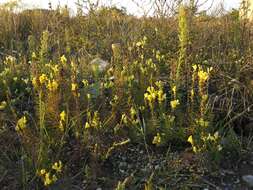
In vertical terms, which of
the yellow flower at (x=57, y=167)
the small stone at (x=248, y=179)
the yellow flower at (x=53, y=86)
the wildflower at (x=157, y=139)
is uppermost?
the yellow flower at (x=53, y=86)

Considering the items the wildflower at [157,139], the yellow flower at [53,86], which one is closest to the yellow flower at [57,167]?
the yellow flower at [53,86]

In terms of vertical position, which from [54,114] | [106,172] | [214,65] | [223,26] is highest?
[223,26]

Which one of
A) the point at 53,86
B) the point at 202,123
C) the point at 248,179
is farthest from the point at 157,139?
the point at 53,86

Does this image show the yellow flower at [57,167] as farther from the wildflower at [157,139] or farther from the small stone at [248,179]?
the small stone at [248,179]

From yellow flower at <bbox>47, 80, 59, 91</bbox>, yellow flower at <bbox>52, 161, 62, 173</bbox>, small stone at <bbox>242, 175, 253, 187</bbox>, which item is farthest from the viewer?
yellow flower at <bbox>47, 80, 59, 91</bbox>

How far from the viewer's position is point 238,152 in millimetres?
2785

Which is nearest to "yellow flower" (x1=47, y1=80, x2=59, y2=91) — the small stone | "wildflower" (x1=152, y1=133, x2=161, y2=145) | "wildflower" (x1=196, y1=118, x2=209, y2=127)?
"wildflower" (x1=152, y1=133, x2=161, y2=145)

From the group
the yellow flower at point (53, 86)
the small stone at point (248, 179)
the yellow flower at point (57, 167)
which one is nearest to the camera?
the yellow flower at point (57, 167)

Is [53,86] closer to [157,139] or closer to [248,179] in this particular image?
[157,139]

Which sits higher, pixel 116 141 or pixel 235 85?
pixel 235 85

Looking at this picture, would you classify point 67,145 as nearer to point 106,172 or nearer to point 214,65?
point 106,172

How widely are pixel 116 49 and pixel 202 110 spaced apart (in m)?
0.82

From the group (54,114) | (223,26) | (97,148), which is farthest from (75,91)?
(223,26)

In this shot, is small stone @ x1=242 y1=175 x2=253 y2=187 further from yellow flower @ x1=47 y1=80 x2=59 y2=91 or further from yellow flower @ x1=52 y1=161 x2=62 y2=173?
yellow flower @ x1=47 y1=80 x2=59 y2=91
